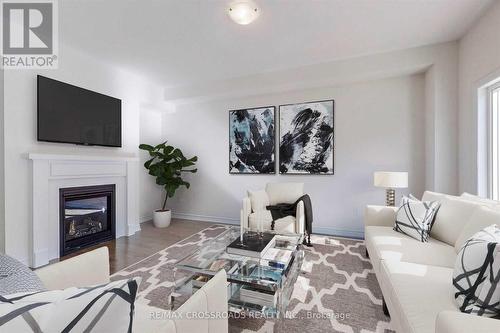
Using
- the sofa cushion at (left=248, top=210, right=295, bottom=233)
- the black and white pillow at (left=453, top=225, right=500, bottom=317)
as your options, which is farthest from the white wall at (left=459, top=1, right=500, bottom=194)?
the sofa cushion at (left=248, top=210, right=295, bottom=233)

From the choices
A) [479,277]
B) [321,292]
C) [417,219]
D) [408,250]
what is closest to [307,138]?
[417,219]

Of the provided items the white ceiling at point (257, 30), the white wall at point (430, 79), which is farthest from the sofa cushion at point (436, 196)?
the white ceiling at point (257, 30)

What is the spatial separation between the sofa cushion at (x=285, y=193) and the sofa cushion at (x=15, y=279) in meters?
2.86

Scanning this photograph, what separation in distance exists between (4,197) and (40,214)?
360 mm

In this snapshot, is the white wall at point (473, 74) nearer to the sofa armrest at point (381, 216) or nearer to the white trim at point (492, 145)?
the white trim at point (492, 145)

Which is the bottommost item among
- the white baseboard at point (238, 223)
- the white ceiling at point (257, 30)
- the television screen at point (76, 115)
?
the white baseboard at point (238, 223)

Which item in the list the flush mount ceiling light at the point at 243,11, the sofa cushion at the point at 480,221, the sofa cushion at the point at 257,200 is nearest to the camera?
the sofa cushion at the point at 480,221

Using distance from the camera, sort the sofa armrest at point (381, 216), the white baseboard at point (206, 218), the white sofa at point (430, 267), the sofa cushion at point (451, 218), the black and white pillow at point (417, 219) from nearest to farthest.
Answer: the white sofa at point (430, 267), the sofa cushion at point (451, 218), the black and white pillow at point (417, 219), the sofa armrest at point (381, 216), the white baseboard at point (206, 218)

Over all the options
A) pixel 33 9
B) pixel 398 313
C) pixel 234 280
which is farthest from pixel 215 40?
pixel 398 313

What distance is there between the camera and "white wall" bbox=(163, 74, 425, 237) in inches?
128

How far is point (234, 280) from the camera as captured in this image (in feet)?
5.14

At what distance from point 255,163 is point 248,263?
7.93 feet

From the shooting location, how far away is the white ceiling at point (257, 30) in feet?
7.16

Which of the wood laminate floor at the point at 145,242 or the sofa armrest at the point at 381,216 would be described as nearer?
the sofa armrest at the point at 381,216
